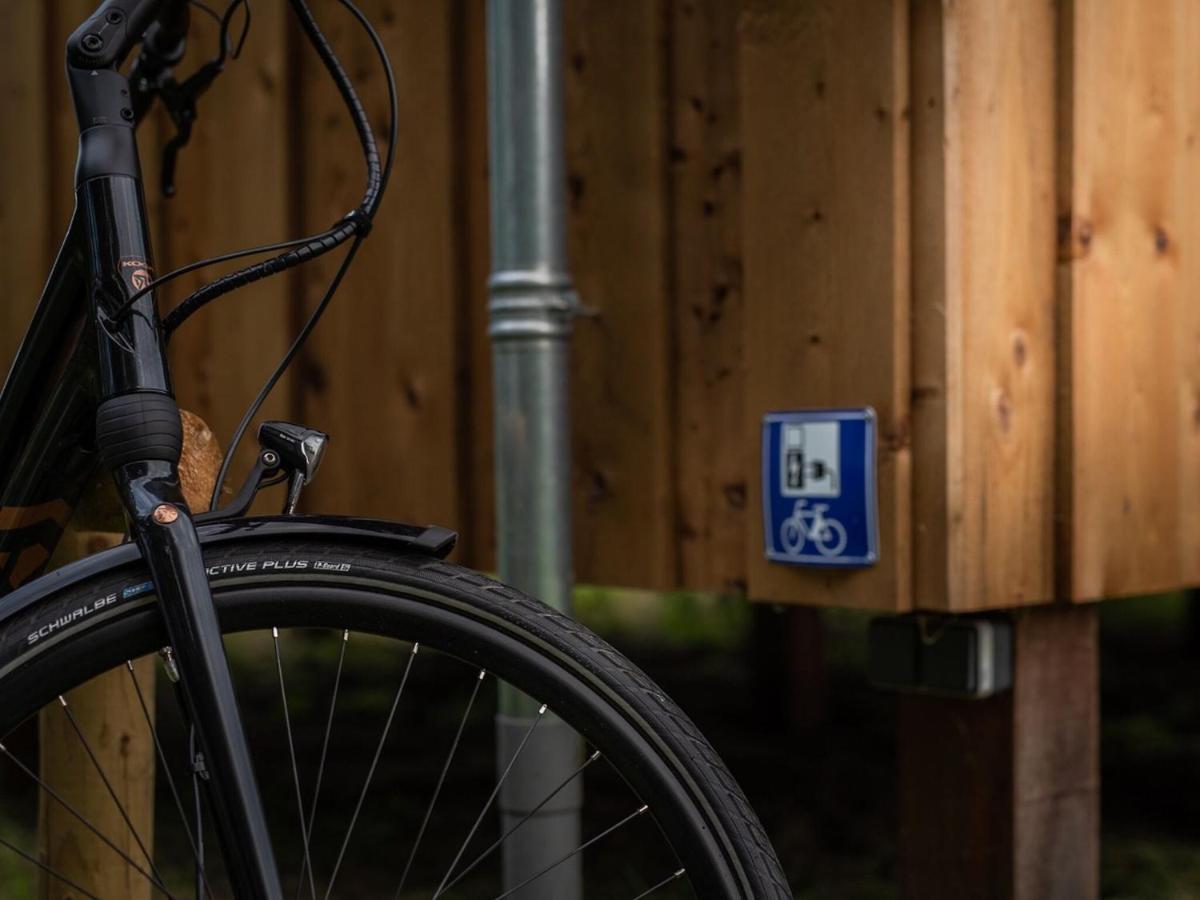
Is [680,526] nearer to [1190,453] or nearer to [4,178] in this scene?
[1190,453]

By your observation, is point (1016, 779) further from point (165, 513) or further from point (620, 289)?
point (165, 513)

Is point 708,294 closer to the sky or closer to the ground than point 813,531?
closer to the sky

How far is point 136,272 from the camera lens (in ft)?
4.21

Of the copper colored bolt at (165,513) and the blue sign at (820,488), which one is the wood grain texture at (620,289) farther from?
the copper colored bolt at (165,513)

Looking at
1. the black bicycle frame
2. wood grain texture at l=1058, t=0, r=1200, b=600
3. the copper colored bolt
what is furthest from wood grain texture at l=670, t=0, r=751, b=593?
the copper colored bolt

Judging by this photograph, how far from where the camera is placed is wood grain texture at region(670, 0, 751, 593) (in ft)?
8.32

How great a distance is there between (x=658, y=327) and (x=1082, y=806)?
3.68 ft

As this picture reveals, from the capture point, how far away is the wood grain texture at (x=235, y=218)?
129 inches

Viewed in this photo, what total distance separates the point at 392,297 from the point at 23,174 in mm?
1309

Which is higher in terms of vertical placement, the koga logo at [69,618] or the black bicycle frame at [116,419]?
the black bicycle frame at [116,419]

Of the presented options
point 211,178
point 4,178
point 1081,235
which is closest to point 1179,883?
point 1081,235

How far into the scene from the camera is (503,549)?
221 cm

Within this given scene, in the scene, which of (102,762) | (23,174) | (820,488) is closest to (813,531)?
(820,488)

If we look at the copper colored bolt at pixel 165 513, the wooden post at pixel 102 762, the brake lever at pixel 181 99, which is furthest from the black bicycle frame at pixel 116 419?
the brake lever at pixel 181 99
